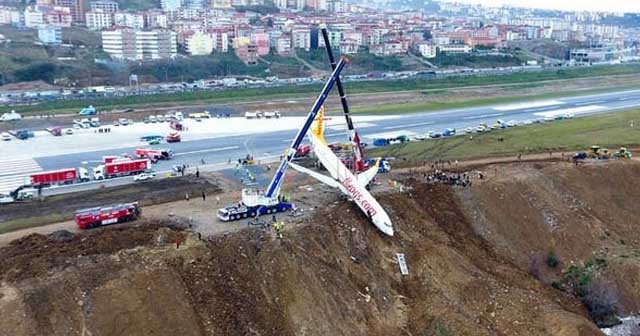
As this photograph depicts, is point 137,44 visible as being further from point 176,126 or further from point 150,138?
point 150,138

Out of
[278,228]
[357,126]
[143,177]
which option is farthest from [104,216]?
[357,126]

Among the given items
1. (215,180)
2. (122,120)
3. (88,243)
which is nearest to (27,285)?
(88,243)

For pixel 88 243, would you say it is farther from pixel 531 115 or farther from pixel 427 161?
pixel 531 115

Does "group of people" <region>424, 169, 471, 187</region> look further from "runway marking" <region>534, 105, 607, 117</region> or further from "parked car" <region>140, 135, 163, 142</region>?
"runway marking" <region>534, 105, 607, 117</region>

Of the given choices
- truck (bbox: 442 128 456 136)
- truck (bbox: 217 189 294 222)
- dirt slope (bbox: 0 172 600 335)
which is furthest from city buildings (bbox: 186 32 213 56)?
dirt slope (bbox: 0 172 600 335)

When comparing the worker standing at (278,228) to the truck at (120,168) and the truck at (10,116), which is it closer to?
the truck at (120,168)

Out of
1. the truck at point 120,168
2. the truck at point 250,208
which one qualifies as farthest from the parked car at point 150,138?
the truck at point 250,208
